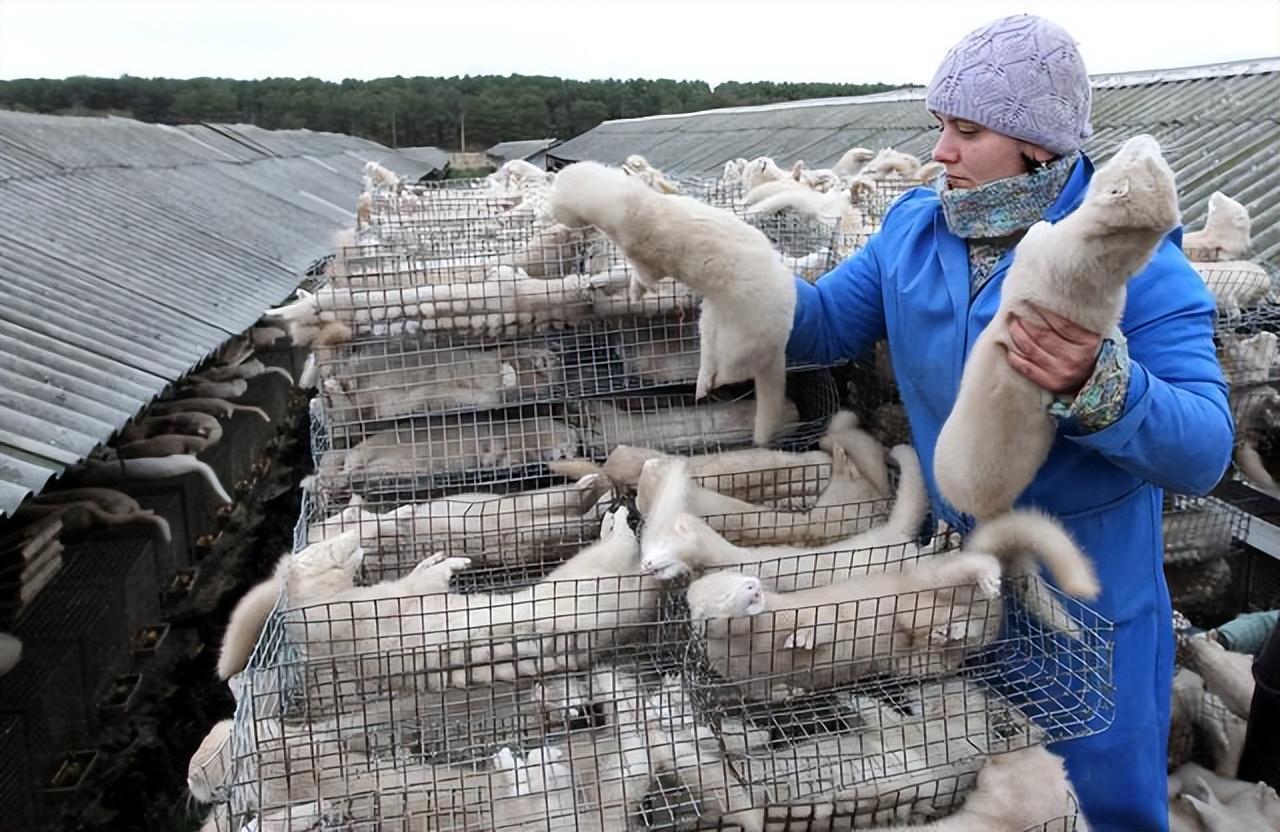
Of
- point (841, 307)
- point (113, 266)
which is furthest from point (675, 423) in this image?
point (113, 266)

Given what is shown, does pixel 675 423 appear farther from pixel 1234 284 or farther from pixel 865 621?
pixel 1234 284

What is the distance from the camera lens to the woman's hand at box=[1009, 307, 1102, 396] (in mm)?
1423

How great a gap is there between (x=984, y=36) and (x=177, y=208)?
8123 mm

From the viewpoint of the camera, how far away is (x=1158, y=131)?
7602mm

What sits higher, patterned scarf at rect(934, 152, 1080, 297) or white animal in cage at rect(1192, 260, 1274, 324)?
patterned scarf at rect(934, 152, 1080, 297)

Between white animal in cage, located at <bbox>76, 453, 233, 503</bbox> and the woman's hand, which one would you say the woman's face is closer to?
the woman's hand

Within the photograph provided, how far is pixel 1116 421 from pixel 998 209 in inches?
21.3

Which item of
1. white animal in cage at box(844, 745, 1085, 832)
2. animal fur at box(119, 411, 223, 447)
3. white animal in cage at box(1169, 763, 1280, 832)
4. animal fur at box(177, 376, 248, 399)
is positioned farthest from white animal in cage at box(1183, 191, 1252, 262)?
animal fur at box(177, 376, 248, 399)

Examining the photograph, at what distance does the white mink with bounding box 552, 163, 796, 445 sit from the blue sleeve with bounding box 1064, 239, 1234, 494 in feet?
2.41

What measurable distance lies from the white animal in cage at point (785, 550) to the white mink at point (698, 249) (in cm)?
42

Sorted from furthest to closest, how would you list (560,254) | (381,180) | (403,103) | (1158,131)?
(403,103) → (1158,131) → (381,180) → (560,254)

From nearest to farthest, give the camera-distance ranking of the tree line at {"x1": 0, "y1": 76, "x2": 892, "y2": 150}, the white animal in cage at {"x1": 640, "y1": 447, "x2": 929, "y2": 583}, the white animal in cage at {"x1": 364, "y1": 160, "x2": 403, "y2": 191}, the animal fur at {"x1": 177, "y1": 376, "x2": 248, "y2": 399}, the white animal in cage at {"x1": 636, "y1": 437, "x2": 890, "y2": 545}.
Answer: the white animal in cage at {"x1": 640, "y1": 447, "x2": 929, "y2": 583}
the white animal in cage at {"x1": 636, "y1": 437, "x2": 890, "y2": 545}
the animal fur at {"x1": 177, "y1": 376, "x2": 248, "y2": 399}
the white animal in cage at {"x1": 364, "y1": 160, "x2": 403, "y2": 191}
the tree line at {"x1": 0, "y1": 76, "x2": 892, "y2": 150}

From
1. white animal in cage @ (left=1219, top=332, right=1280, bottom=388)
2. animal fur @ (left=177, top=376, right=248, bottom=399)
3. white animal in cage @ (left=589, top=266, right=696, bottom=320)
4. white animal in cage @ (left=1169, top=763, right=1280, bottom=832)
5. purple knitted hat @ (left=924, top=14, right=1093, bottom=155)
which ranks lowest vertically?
white animal in cage @ (left=1169, top=763, right=1280, bottom=832)

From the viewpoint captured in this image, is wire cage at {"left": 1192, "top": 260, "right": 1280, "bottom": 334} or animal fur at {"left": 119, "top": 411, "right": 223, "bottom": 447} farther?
animal fur at {"left": 119, "top": 411, "right": 223, "bottom": 447}
